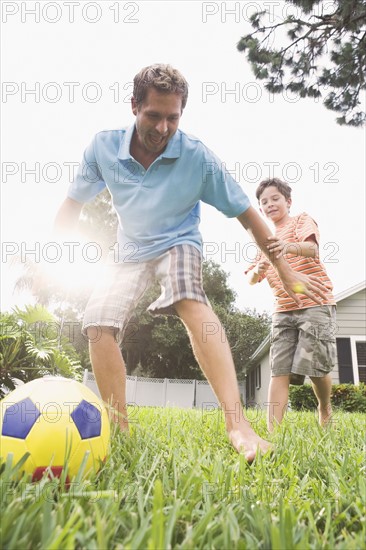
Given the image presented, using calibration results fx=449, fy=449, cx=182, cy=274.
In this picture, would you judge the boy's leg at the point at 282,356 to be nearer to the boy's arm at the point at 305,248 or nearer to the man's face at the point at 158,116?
the boy's arm at the point at 305,248

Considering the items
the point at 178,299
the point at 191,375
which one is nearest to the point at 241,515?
the point at 178,299

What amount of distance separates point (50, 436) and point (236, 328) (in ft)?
86.0

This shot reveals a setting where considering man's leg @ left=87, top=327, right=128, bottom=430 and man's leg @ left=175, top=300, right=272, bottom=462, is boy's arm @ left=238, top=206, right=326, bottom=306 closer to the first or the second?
man's leg @ left=175, top=300, right=272, bottom=462

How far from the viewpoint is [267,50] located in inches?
312

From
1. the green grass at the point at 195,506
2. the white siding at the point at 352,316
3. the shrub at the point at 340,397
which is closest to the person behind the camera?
the green grass at the point at 195,506

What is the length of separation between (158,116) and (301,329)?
1.95 meters

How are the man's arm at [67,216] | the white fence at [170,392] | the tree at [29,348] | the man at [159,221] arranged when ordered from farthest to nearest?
1. the white fence at [170,392]
2. the tree at [29,348]
3. the man's arm at [67,216]
4. the man at [159,221]

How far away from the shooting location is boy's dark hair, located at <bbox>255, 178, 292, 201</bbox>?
388 cm

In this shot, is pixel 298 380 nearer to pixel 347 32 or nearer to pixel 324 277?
pixel 324 277

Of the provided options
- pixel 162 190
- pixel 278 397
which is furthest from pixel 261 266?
pixel 162 190

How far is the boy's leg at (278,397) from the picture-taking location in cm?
327

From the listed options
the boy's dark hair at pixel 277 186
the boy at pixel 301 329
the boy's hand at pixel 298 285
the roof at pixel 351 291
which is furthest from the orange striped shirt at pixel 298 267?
the roof at pixel 351 291

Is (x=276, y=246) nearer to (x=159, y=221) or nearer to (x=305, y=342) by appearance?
(x=159, y=221)

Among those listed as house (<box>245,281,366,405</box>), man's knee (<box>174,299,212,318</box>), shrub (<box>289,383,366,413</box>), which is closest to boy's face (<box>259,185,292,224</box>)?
man's knee (<box>174,299,212,318</box>)
